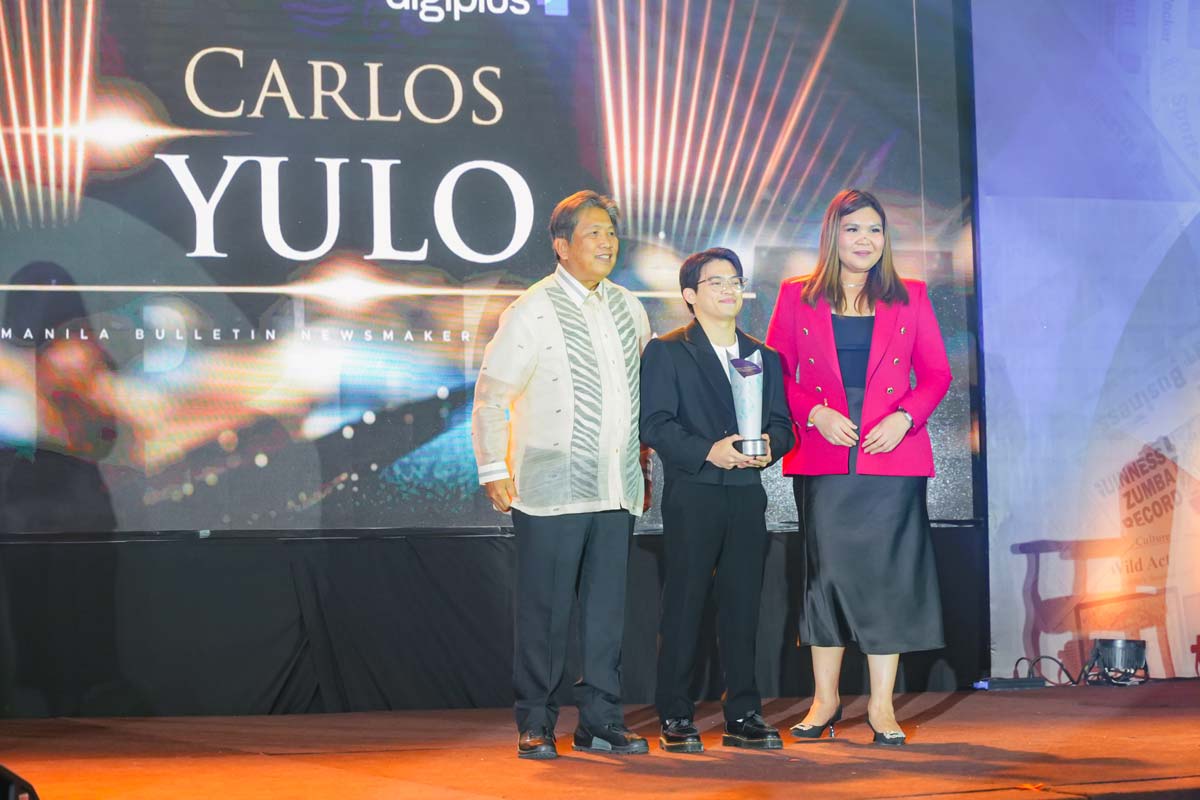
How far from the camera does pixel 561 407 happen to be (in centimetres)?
434

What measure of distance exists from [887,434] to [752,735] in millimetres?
918

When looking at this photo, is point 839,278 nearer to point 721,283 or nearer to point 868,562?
point 721,283

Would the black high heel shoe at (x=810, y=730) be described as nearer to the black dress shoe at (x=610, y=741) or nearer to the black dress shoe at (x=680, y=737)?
the black dress shoe at (x=680, y=737)

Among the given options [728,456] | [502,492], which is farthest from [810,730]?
[502,492]

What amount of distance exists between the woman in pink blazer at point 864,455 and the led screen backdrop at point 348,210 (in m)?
1.29

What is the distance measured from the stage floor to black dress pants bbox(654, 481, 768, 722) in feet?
0.63

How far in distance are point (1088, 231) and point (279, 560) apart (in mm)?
3374

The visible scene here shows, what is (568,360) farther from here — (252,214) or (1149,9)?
(1149,9)

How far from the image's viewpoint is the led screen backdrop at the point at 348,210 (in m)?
5.49

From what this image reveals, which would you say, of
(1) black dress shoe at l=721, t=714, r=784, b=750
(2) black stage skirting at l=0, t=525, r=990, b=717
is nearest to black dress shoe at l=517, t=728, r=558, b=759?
(1) black dress shoe at l=721, t=714, r=784, b=750

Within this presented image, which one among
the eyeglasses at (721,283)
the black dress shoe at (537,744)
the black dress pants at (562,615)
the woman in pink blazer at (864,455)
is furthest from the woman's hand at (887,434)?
the black dress shoe at (537,744)

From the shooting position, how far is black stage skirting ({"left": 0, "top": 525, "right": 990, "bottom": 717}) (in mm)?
5438

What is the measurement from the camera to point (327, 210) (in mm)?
5680

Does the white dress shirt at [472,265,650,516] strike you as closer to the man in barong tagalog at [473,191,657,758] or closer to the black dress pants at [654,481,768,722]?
the man in barong tagalog at [473,191,657,758]
